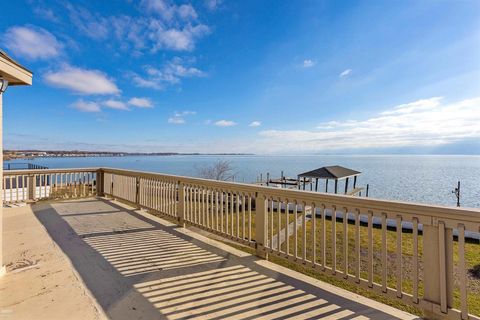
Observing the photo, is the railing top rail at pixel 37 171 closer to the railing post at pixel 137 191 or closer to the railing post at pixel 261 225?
the railing post at pixel 137 191

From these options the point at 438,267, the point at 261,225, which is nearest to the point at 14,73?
the point at 261,225

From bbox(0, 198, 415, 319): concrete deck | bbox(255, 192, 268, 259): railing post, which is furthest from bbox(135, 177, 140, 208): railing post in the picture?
bbox(255, 192, 268, 259): railing post

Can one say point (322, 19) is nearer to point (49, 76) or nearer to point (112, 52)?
point (112, 52)

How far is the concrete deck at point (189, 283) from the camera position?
1.89 metres

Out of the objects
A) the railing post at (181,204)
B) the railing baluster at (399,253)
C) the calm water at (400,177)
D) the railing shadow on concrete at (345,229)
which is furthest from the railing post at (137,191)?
the calm water at (400,177)

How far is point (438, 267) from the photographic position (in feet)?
5.45

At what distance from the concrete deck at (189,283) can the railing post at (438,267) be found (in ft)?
0.89

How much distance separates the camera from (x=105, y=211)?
5.55m

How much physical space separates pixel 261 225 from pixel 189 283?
1041 mm

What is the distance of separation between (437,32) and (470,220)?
23.3 feet

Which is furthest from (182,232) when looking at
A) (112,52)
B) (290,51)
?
(112,52)

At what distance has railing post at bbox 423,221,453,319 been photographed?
1625 mm

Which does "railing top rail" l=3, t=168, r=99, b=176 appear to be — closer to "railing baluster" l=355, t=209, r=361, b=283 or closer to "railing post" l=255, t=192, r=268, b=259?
"railing post" l=255, t=192, r=268, b=259

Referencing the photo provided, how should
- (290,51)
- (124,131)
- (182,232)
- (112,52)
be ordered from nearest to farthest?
(182,232) → (290,51) → (112,52) → (124,131)
